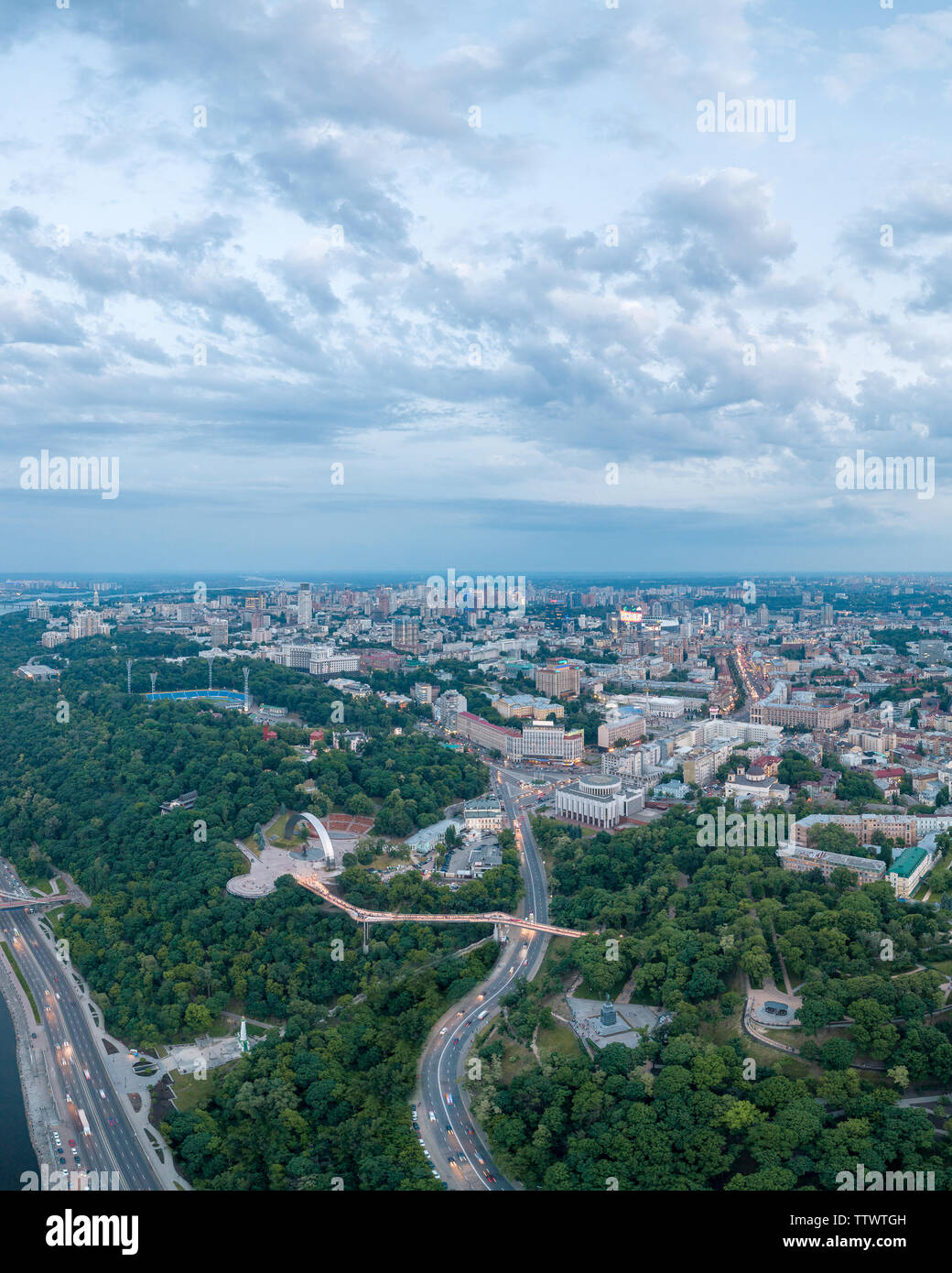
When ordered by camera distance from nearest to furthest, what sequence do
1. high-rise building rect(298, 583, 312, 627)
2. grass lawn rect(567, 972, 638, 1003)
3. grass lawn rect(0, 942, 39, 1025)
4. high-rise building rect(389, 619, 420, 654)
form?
grass lawn rect(567, 972, 638, 1003) → grass lawn rect(0, 942, 39, 1025) → high-rise building rect(389, 619, 420, 654) → high-rise building rect(298, 583, 312, 627)

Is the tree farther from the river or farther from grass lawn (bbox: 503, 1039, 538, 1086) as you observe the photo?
the river

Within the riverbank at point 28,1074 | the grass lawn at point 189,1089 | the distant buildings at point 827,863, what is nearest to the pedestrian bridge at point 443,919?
the grass lawn at point 189,1089

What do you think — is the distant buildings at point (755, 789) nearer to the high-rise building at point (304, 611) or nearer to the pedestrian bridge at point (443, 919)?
the pedestrian bridge at point (443, 919)

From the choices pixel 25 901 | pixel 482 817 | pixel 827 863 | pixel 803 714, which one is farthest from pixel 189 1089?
pixel 803 714

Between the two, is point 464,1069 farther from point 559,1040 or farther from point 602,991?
point 602,991

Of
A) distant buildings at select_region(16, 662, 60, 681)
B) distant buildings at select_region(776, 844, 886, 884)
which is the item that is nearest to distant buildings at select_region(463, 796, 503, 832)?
distant buildings at select_region(776, 844, 886, 884)
